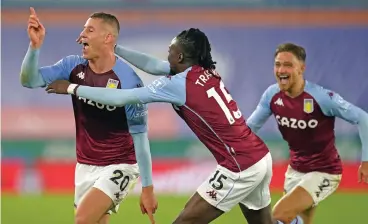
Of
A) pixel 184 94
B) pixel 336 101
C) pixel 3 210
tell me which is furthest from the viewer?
pixel 3 210

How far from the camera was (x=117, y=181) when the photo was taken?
6.11 m

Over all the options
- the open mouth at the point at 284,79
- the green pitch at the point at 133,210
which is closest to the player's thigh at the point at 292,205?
the open mouth at the point at 284,79

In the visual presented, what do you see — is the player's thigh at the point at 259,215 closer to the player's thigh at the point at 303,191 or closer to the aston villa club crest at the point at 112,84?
the player's thigh at the point at 303,191

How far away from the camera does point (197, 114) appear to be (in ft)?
18.5

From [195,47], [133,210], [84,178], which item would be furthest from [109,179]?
[133,210]

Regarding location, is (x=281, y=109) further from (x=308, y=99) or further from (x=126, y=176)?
(x=126, y=176)

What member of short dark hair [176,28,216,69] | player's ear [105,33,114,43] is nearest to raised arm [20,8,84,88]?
player's ear [105,33,114,43]

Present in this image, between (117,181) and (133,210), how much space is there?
3.46 meters

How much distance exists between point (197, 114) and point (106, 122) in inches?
35.7

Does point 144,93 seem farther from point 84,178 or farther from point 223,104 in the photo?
point 84,178

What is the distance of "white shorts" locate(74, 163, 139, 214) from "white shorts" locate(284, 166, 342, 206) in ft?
5.10

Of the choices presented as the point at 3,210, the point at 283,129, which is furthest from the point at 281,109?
the point at 3,210

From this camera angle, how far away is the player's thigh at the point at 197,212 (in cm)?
559

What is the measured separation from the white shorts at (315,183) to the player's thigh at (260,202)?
109 centimetres
